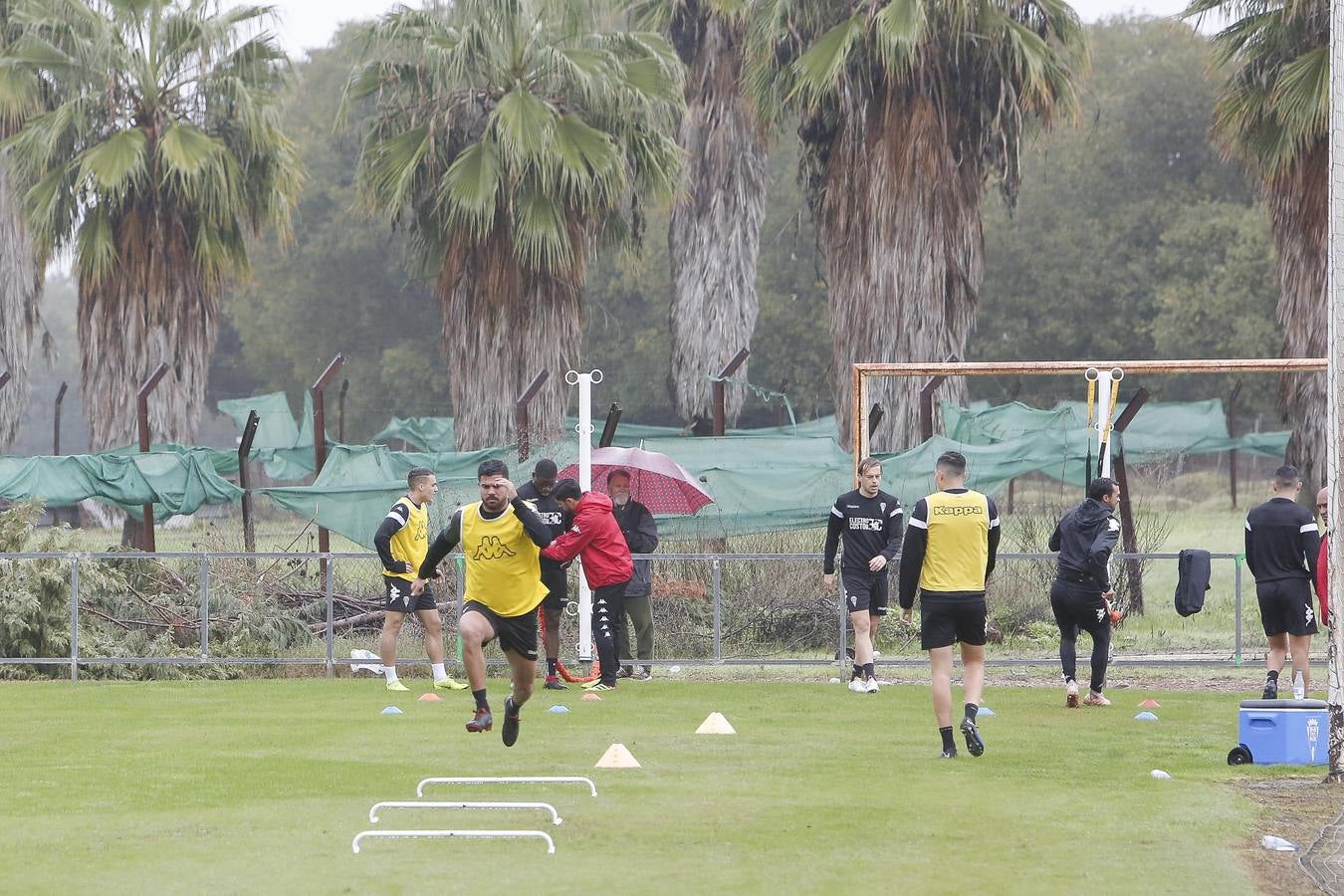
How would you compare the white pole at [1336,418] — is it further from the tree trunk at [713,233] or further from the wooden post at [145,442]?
the tree trunk at [713,233]

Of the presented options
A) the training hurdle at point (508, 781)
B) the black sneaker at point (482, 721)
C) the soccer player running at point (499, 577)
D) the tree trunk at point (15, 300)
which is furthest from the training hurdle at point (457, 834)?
the tree trunk at point (15, 300)

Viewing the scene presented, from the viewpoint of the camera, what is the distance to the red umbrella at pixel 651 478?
17.3m

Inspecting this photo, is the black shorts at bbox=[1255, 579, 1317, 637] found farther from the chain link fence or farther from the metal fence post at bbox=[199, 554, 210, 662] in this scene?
the metal fence post at bbox=[199, 554, 210, 662]

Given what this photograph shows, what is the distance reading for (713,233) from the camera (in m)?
33.1

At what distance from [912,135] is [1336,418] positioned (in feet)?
42.2

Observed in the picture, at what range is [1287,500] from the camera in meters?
13.9

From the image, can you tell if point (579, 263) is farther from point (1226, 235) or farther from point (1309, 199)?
point (1226, 235)

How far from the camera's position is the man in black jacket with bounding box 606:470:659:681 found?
53.7 ft

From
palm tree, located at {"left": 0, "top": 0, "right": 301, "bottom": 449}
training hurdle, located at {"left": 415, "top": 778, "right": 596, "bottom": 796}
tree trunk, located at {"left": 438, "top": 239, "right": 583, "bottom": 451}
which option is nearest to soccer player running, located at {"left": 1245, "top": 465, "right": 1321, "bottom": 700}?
training hurdle, located at {"left": 415, "top": 778, "right": 596, "bottom": 796}

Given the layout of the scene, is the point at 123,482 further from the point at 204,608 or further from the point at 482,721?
the point at 482,721

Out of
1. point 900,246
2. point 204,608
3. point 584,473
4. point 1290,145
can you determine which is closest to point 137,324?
point 204,608

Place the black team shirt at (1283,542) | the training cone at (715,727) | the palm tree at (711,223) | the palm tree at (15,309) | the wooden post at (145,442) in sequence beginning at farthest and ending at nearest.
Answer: the palm tree at (711,223)
the palm tree at (15,309)
the wooden post at (145,442)
the black team shirt at (1283,542)
the training cone at (715,727)

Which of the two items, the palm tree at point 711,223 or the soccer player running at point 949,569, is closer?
the soccer player running at point 949,569

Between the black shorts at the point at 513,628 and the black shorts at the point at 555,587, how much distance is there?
12.2 ft
